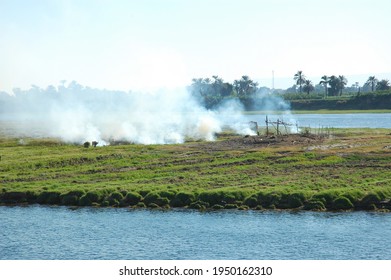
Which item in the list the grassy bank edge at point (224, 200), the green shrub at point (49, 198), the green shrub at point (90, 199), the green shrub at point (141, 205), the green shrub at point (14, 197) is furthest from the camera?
the green shrub at point (14, 197)

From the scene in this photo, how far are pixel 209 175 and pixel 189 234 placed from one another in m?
24.6

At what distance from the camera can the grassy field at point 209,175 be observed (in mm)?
66062

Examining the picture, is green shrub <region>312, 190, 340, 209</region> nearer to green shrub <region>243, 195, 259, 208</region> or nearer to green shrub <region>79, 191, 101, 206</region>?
green shrub <region>243, 195, 259, 208</region>

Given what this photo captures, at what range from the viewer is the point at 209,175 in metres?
79.2

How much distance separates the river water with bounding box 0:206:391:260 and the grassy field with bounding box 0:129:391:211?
9.18 ft

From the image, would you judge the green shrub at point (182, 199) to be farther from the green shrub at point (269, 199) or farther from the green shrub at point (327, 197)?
the green shrub at point (327, 197)

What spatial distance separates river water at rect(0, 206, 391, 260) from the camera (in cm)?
4959

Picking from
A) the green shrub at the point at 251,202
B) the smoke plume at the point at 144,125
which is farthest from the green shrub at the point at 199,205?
the smoke plume at the point at 144,125

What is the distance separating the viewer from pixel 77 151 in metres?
103

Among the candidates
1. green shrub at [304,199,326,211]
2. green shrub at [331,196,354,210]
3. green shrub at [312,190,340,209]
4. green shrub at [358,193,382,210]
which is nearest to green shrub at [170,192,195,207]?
green shrub at [304,199,326,211]

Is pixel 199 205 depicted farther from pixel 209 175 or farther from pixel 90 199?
pixel 209 175

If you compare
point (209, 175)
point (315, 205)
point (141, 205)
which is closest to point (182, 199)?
point (141, 205)

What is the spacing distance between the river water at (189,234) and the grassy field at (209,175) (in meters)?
2.80
